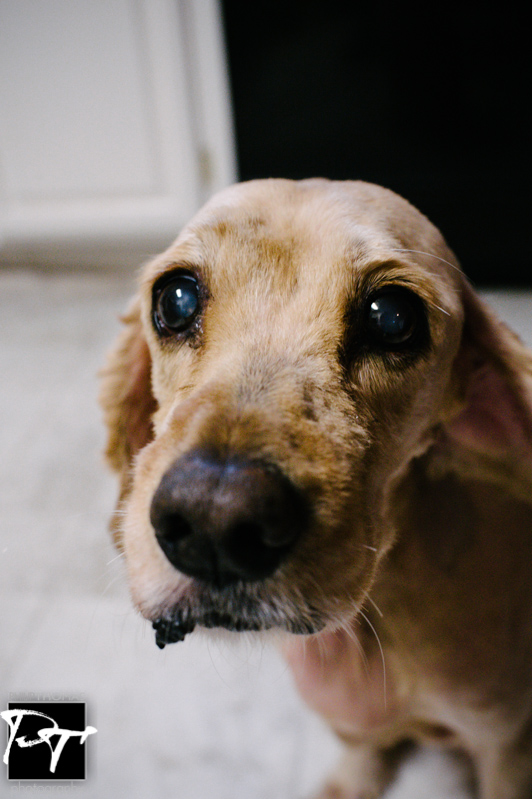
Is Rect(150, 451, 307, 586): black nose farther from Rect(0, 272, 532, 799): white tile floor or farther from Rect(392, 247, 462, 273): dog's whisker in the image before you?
Rect(392, 247, 462, 273): dog's whisker

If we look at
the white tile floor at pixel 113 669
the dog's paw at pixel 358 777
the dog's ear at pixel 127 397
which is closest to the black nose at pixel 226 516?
the white tile floor at pixel 113 669

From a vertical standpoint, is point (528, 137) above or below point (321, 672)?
above

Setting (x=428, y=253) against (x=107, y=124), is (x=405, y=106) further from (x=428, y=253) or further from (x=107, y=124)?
(x=428, y=253)

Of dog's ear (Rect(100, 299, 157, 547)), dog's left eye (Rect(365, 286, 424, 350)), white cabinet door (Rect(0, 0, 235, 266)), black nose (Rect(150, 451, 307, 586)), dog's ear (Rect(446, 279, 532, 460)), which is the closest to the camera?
black nose (Rect(150, 451, 307, 586))

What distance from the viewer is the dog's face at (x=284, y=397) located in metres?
0.63

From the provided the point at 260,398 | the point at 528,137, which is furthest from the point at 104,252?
the point at 260,398

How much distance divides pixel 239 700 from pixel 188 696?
Answer: 137mm

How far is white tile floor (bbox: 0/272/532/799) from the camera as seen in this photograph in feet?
4.56

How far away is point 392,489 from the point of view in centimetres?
92

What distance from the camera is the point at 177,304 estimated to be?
3.06 feet

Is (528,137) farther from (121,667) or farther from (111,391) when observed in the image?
(121,667)

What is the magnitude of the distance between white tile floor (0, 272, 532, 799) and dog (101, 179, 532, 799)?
210 millimetres

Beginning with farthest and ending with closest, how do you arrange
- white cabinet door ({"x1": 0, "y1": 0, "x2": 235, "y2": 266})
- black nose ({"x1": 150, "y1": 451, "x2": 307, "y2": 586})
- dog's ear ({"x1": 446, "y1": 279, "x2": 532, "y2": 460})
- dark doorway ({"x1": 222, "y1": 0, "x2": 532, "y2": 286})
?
white cabinet door ({"x1": 0, "y1": 0, "x2": 235, "y2": 266}) → dark doorway ({"x1": 222, "y1": 0, "x2": 532, "y2": 286}) → dog's ear ({"x1": 446, "y1": 279, "x2": 532, "y2": 460}) → black nose ({"x1": 150, "y1": 451, "x2": 307, "y2": 586})

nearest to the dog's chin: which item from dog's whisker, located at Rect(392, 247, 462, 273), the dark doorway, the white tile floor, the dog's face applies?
the dog's face
